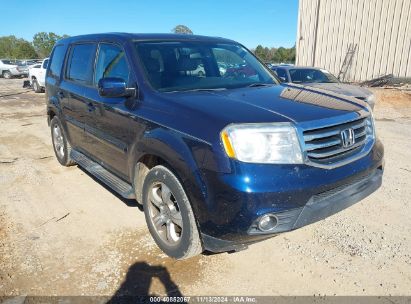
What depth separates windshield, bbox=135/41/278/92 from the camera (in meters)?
3.40

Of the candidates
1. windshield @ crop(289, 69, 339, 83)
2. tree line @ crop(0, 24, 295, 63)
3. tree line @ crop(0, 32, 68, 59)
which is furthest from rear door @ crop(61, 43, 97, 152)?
tree line @ crop(0, 32, 68, 59)

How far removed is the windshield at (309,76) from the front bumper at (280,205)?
24.5 feet

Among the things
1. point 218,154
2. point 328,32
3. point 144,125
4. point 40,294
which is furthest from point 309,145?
point 328,32

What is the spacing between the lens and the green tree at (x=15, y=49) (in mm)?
71062

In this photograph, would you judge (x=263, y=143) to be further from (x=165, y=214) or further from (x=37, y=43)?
(x=37, y=43)

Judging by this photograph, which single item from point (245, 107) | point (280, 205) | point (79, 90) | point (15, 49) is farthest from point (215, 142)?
point (15, 49)

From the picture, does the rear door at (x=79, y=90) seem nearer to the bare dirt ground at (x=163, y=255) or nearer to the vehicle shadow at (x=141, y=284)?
the bare dirt ground at (x=163, y=255)

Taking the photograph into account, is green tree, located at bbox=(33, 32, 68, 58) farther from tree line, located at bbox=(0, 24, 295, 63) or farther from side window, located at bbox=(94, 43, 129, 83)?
side window, located at bbox=(94, 43, 129, 83)

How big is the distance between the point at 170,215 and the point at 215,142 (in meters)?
0.95

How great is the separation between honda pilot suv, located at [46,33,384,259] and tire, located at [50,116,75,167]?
4.21 ft

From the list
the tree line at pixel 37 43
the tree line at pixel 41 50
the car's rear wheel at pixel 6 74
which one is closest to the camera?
the car's rear wheel at pixel 6 74

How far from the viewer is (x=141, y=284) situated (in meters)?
2.82

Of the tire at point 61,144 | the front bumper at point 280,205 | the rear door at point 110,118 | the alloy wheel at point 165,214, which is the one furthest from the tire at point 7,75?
the front bumper at point 280,205

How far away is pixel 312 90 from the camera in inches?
145
